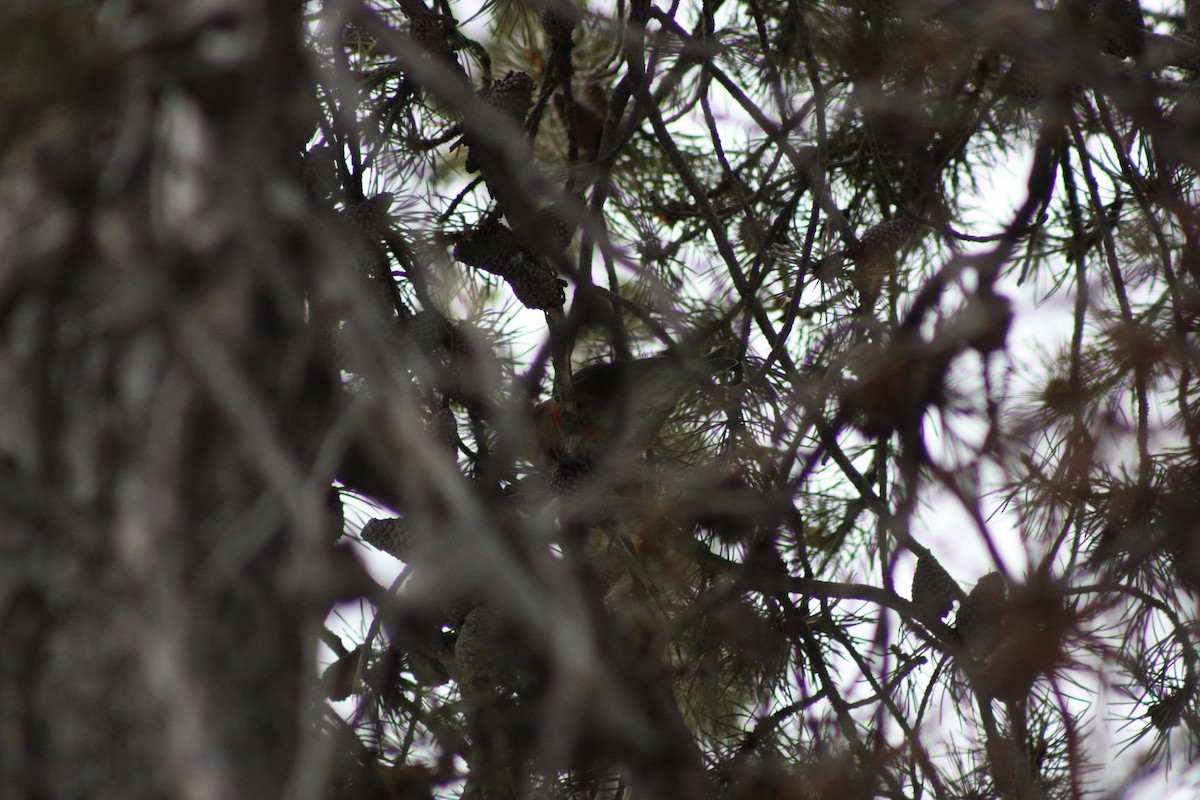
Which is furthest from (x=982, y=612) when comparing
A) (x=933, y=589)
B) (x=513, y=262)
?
(x=513, y=262)

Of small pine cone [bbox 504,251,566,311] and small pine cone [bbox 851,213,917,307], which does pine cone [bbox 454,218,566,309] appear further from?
small pine cone [bbox 851,213,917,307]

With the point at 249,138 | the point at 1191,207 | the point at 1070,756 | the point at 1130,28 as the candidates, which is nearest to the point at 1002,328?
the point at 1191,207

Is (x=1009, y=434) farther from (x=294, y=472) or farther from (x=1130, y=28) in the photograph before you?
(x=294, y=472)

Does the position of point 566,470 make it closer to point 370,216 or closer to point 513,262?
point 513,262

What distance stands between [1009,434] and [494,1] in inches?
33.7

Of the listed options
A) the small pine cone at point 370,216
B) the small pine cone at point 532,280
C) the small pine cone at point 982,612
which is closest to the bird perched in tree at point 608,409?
the small pine cone at point 532,280

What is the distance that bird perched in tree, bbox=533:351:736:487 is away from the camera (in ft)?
3.66

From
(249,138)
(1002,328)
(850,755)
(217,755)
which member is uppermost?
(1002,328)

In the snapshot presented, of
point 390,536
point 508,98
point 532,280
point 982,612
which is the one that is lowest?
point 982,612

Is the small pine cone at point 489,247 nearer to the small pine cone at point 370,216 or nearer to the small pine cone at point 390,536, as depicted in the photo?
the small pine cone at point 370,216

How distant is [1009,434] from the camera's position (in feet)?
3.48

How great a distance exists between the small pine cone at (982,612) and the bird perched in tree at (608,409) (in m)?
0.37

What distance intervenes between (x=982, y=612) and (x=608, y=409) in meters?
0.50

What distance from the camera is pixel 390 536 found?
1.08 m
